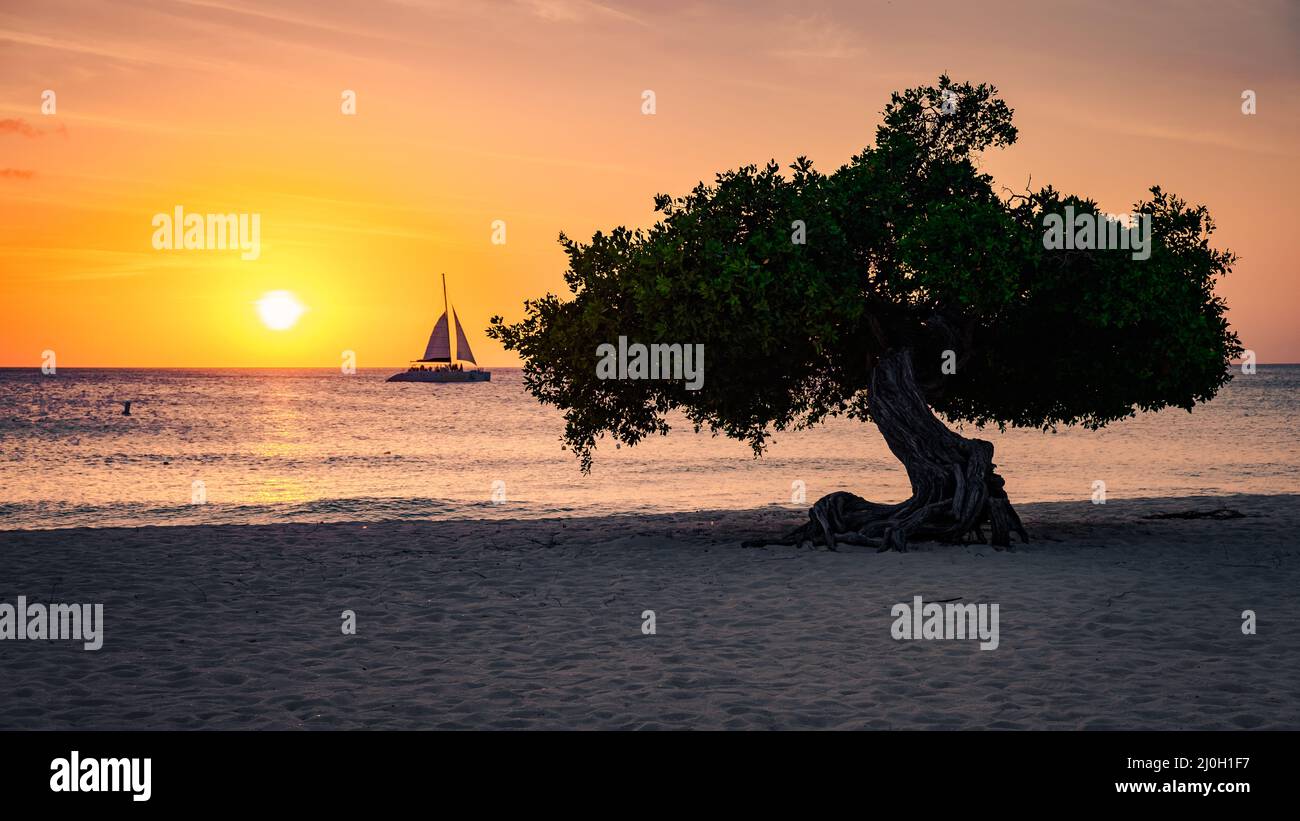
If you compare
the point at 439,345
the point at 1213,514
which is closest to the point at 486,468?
the point at 1213,514

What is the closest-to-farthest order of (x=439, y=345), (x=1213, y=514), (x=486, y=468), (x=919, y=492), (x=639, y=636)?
(x=639, y=636) < (x=919, y=492) < (x=1213, y=514) < (x=486, y=468) < (x=439, y=345)

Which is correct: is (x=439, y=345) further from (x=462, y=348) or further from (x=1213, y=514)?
(x=1213, y=514)

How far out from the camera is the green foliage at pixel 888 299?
19.9 metres

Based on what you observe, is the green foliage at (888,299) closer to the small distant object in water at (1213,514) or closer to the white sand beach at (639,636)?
the white sand beach at (639,636)

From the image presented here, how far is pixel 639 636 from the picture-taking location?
14.1 metres

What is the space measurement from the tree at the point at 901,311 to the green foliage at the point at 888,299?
44 millimetres

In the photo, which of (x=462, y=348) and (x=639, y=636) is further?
(x=462, y=348)

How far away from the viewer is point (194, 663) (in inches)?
496

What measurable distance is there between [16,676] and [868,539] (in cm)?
1487

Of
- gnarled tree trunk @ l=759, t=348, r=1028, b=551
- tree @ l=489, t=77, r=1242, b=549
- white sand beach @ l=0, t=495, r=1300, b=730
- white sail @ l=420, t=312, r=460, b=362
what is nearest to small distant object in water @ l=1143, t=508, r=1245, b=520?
white sand beach @ l=0, t=495, r=1300, b=730

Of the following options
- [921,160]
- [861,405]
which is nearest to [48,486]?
[861,405]

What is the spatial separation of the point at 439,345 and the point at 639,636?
170m

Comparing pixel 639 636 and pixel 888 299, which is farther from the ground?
pixel 888 299
